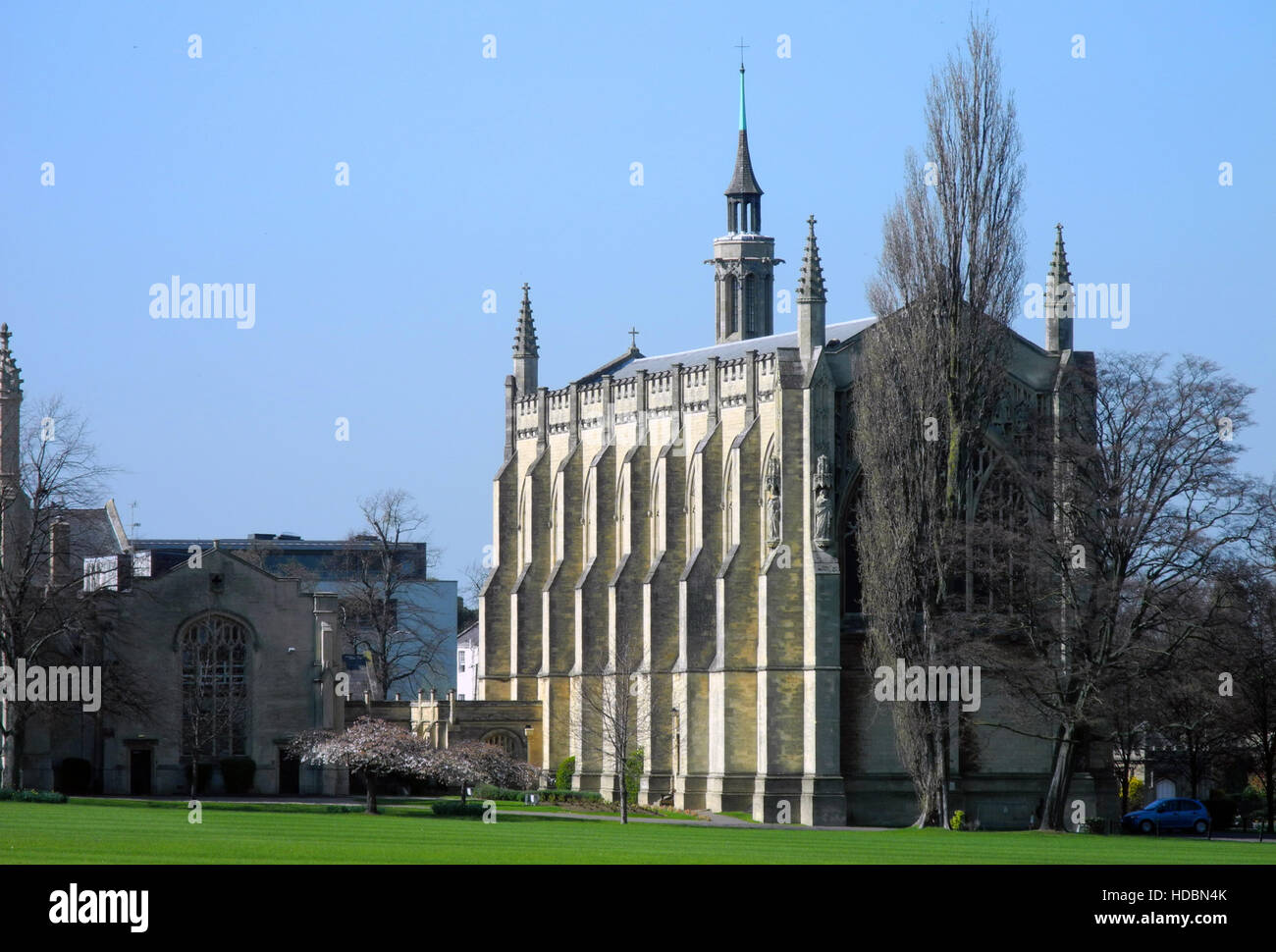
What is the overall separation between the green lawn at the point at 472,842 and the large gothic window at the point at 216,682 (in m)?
12.9

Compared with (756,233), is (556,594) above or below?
below

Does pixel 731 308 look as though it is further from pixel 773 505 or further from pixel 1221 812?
pixel 1221 812

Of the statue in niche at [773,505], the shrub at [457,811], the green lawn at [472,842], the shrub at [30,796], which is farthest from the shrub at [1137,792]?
the shrub at [30,796]

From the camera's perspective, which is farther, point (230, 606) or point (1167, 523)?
point (230, 606)

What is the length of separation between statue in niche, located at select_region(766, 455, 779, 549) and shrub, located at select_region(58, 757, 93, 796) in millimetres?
22556

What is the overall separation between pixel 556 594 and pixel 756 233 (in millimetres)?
19507

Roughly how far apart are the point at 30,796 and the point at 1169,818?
3529 centimetres

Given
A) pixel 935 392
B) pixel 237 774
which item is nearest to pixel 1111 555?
pixel 935 392

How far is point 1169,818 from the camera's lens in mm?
75375

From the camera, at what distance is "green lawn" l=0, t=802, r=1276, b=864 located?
39.6 m
